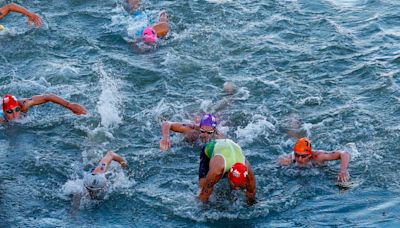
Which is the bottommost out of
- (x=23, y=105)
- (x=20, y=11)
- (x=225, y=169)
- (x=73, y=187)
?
(x=73, y=187)

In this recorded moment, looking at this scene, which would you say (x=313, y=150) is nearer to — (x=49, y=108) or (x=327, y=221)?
(x=327, y=221)

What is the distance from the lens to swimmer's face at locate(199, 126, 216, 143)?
11.5 metres

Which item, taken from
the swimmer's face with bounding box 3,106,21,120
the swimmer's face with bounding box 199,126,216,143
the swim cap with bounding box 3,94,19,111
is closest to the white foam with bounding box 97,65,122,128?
the swimmer's face with bounding box 3,106,21,120

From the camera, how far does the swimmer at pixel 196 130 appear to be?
11359 mm

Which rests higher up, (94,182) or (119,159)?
(94,182)

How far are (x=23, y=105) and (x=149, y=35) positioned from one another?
4.54 meters

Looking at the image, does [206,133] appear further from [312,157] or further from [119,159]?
[312,157]

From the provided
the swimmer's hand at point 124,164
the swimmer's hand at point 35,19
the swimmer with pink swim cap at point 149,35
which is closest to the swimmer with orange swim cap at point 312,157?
the swimmer's hand at point 124,164

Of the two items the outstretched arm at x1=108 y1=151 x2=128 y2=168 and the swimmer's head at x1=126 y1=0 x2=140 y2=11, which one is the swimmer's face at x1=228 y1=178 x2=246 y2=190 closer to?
the outstretched arm at x1=108 y1=151 x2=128 y2=168

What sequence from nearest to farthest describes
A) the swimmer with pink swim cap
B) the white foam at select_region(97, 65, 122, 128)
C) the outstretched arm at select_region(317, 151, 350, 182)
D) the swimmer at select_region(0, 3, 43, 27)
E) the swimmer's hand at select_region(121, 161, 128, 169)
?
the outstretched arm at select_region(317, 151, 350, 182) < the swimmer's hand at select_region(121, 161, 128, 169) < the white foam at select_region(97, 65, 122, 128) < the swimmer at select_region(0, 3, 43, 27) < the swimmer with pink swim cap

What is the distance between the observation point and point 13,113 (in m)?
12.8

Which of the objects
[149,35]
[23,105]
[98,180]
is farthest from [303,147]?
[149,35]

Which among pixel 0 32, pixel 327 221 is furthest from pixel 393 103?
pixel 0 32

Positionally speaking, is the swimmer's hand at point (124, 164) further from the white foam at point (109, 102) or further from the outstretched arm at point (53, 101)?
the outstretched arm at point (53, 101)
